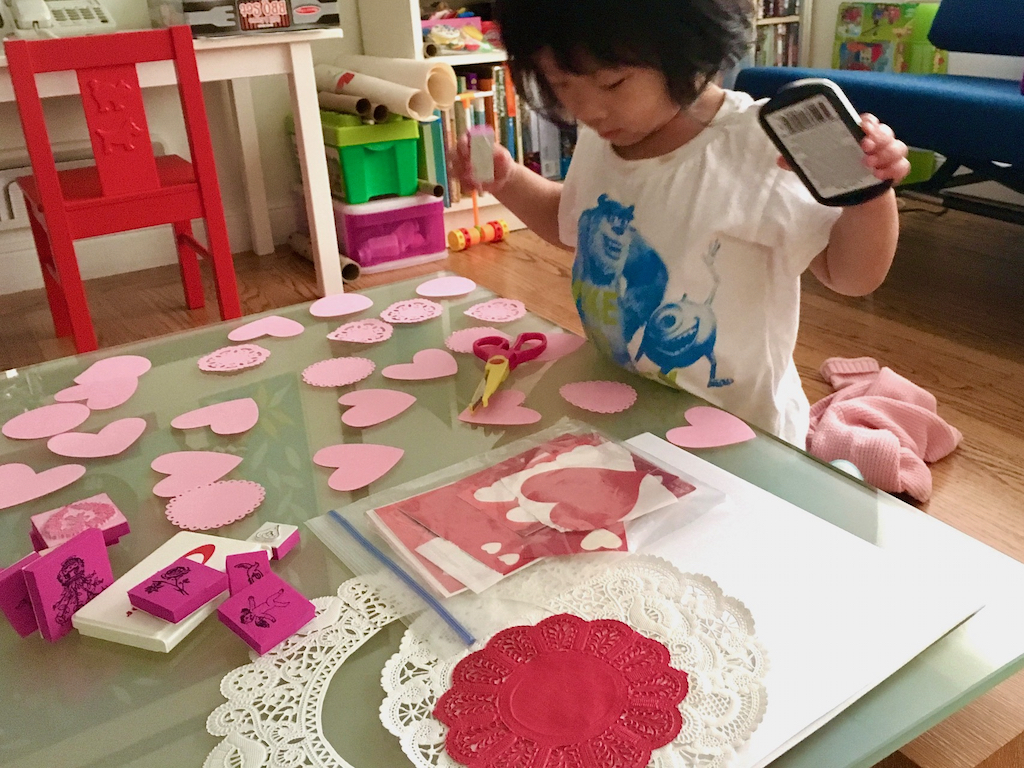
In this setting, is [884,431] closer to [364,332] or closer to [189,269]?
[364,332]

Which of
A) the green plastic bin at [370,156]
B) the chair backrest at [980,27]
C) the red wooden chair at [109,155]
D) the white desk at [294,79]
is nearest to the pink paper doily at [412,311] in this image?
the red wooden chair at [109,155]

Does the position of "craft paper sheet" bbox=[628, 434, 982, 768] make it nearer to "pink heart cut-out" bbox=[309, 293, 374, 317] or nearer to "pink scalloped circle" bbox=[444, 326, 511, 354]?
"pink scalloped circle" bbox=[444, 326, 511, 354]

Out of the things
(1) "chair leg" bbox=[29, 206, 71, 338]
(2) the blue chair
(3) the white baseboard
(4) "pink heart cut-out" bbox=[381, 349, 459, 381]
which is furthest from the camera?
(3) the white baseboard

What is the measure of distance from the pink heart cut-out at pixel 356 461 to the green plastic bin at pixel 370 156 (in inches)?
58.2

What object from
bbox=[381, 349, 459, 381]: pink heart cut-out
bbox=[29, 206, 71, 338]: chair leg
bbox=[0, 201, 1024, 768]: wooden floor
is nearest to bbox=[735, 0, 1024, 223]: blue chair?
bbox=[0, 201, 1024, 768]: wooden floor

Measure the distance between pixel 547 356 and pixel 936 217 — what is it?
1.95 m

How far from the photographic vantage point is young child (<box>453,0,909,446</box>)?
0.73 metres

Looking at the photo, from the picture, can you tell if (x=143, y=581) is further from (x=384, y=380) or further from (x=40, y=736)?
(x=384, y=380)

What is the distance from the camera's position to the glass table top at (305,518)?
1.47 feet

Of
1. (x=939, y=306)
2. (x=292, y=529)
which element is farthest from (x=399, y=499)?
(x=939, y=306)

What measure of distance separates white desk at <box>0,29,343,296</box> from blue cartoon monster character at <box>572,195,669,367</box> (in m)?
1.08

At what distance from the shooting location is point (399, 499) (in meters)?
0.64

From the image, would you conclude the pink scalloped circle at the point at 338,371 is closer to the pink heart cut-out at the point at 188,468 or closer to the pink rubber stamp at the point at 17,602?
the pink heart cut-out at the point at 188,468

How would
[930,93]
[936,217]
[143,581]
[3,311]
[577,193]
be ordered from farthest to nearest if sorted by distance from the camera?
[936,217]
[3,311]
[930,93]
[577,193]
[143,581]
